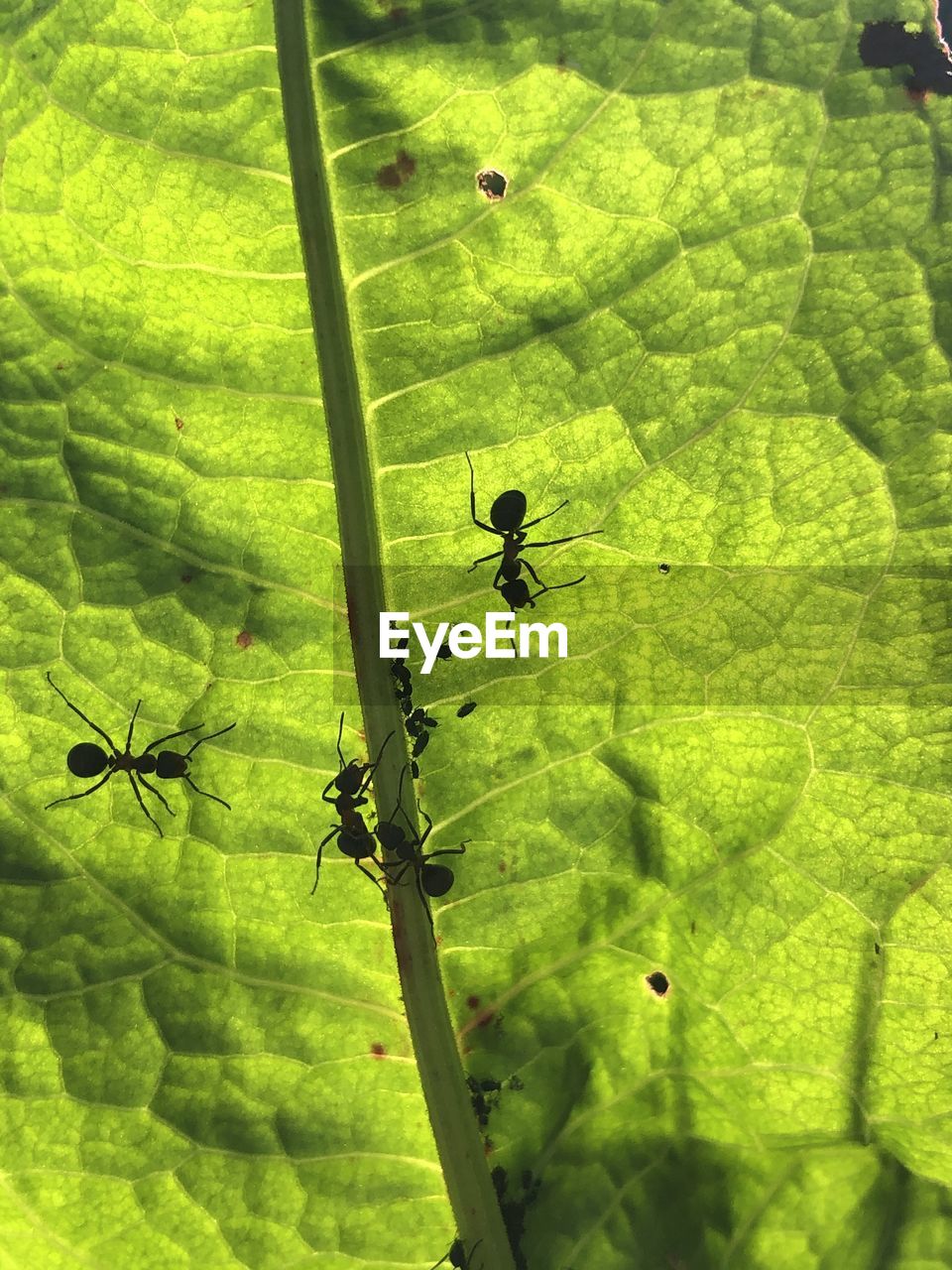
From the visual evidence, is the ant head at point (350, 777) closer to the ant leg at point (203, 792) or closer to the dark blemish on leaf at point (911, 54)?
the ant leg at point (203, 792)

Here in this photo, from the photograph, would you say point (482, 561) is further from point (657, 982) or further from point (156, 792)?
point (657, 982)

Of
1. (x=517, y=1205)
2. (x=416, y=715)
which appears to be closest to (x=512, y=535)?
(x=416, y=715)

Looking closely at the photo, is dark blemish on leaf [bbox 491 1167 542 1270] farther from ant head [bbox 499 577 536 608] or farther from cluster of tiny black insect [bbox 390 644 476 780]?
ant head [bbox 499 577 536 608]

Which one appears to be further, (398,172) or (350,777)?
(350,777)

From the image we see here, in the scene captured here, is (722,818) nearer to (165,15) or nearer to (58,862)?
(58,862)

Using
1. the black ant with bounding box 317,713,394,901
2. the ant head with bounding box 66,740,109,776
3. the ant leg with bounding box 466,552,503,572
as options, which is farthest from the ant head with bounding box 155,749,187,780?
the ant leg with bounding box 466,552,503,572

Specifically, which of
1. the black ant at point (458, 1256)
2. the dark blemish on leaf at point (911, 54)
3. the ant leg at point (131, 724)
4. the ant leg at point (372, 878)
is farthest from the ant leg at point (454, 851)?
the dark blemish on leaf at point (911, 54)
